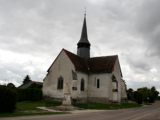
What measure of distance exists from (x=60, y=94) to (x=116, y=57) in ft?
52.5

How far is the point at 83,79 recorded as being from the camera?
33938 mm

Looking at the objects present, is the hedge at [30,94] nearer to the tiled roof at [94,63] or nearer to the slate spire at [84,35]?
the tiled roof at [94,63]

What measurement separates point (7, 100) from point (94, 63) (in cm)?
2537

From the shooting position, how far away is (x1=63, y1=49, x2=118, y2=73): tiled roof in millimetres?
33406

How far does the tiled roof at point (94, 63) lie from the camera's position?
33406 mm

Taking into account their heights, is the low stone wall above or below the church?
below

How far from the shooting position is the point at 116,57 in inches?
1423

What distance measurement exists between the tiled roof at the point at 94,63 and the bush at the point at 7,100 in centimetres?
1743

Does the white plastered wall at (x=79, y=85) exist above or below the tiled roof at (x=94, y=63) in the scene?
below

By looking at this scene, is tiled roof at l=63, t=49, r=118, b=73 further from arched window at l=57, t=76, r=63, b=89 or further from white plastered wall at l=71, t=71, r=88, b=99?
arched window at l=57, t=76, r=63, b=89

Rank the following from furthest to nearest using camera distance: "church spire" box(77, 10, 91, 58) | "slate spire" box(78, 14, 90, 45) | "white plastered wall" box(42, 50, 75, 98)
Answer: "slate spire" box(78, 14, 90, 45), "church spire" box(77, 10, 91, 58), "white plastered wall" box(42, 50, 75, 98)

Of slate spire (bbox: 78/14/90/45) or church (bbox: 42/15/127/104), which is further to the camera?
slate spire (bbox: 78/14/90/45)

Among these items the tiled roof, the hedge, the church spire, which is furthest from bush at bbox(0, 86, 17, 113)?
the church spire

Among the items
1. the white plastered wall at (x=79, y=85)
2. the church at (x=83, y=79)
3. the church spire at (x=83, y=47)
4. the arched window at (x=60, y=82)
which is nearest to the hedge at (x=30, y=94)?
the church at (x=83, y=79)
